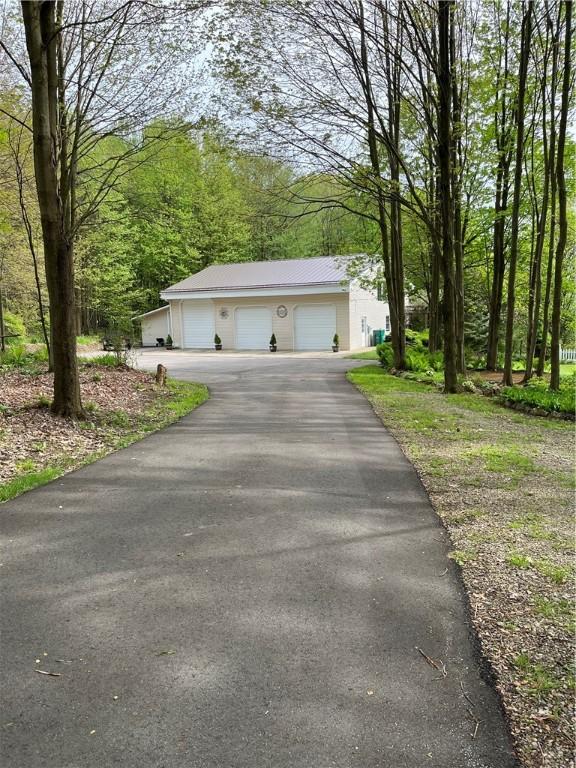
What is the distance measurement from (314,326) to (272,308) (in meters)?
2.41

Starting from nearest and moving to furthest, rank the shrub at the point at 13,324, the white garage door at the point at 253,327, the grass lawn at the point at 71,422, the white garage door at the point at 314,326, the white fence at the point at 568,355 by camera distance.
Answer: the grass lawn at the point at 71,422, the shrub at the point at 13,324, the white fence at the point at 568,355, the white garage door at the point at 314,326, the white garage door at the point at 253,327

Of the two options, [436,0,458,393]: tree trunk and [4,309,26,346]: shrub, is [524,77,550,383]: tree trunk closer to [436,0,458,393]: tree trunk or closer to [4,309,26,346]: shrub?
[436,0,458,393]: tree trunk

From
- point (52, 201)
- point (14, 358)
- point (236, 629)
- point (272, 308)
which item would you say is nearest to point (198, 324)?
point (272, 308)

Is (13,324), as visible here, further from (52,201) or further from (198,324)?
(52,201)

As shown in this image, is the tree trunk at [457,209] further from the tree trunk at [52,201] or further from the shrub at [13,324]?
the shrub at [13,324]

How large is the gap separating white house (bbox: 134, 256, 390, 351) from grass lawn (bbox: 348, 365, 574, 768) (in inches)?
683

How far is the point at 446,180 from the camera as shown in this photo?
1107 cm

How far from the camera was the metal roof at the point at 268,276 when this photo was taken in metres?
25.7

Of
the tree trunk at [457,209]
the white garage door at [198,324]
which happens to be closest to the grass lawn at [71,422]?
the tree trunk at [457,209]

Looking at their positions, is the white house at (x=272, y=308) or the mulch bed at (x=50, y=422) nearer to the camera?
the mulch bed at (x=50, y=422)

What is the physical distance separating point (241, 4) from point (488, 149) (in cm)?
877

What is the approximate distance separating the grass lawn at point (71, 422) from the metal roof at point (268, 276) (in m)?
14.5

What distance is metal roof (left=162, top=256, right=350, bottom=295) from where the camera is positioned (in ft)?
84.2

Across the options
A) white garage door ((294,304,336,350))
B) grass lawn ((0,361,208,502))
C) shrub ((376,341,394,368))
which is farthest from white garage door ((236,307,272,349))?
grass lawn ((0,361,208,502))
